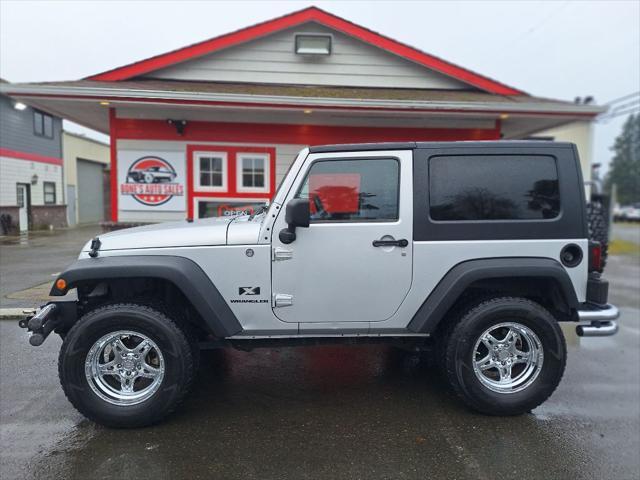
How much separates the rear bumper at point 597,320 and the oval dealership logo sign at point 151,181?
688 cm

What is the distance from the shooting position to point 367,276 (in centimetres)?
334

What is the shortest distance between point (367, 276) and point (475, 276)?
79 centimetres

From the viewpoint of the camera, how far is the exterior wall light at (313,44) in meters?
9.13

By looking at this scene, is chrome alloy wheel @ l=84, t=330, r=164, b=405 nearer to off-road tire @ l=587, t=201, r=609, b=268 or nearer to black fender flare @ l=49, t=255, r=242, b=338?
black fender flare @ l=49, t=255, r=242, b=338

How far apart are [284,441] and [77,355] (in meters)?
1.57

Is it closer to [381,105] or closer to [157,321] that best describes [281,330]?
[157,321]

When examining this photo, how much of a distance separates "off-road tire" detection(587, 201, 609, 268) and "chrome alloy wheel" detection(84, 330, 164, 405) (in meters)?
3.74

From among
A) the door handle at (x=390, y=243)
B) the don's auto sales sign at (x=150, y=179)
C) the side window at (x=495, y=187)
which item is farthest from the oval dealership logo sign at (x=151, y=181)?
the side window at (x=495, y=187)

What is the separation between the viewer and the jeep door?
3301 mm

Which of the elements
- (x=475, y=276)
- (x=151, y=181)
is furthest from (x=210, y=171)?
(x=475, y=276)

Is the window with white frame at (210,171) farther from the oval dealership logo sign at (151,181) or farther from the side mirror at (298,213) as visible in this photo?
the side mirror at (298,213)

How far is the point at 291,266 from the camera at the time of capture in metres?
3.29

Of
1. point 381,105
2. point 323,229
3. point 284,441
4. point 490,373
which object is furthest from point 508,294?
point 381,105

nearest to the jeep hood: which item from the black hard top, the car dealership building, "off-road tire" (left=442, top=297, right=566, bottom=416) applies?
the black hard top
